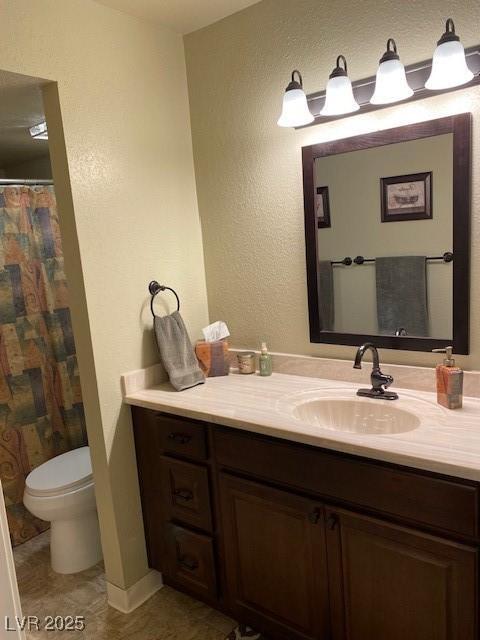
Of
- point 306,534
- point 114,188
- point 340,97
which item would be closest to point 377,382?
point 306,534

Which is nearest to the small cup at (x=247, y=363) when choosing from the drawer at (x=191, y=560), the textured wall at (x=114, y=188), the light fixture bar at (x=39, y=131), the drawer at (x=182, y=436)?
the textured wall at (x=114, y=188)

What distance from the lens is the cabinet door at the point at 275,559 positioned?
62.1 inches

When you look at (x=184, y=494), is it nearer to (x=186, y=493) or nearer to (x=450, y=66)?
(x=186, y=493)

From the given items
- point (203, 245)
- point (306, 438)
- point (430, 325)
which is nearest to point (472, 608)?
point (306, 438)

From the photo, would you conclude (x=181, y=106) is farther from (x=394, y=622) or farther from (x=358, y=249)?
(x=394, y=622)

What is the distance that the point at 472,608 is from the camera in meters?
1.27

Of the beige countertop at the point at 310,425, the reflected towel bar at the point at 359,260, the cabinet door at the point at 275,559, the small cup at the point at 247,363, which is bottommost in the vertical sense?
the cabinet door at the point at 275,559

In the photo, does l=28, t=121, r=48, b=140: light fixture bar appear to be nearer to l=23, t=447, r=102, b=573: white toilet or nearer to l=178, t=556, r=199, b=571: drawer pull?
l=23, t=447, r=102, b=573: white toilet

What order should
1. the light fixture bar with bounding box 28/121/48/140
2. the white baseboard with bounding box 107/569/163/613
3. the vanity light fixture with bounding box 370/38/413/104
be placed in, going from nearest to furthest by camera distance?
the vanity light fixture with bounding box 370/38/413/104, the white baseboard with bounding box 107/569/163/613, the light fixture bar with bounding box 28/121/48/140

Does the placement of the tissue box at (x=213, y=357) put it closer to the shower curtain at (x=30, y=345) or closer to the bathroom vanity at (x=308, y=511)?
the bathroom vanity at (x=308, y=511)

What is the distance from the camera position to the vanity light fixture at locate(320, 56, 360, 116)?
1.69m

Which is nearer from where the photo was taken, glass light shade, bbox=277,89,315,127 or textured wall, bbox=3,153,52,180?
glass light shade, bbox=277,89,315,127

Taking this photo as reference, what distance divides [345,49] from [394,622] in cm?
186

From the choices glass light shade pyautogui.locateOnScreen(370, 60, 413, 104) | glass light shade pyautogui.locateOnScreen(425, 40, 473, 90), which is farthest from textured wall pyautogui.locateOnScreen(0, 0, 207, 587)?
glass light shade pyautogui.locateOnScreen(425, 40, 473, 90)
